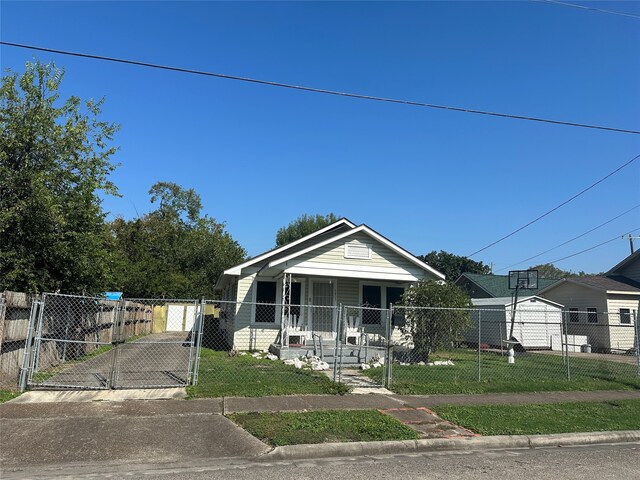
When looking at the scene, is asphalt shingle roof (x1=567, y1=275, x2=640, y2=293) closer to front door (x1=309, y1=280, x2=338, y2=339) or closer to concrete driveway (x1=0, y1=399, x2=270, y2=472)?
front door (x1=309, y1=280, x2=338, y2=339)

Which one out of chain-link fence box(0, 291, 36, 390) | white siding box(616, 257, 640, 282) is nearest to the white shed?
white siding box(616, 257, 640, 282)

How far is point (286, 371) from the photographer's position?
38.0ft

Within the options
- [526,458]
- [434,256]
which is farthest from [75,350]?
[434,256]

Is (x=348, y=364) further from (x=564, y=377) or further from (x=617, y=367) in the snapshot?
(x=617, y=367)

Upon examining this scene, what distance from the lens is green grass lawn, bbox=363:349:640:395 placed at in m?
10.3

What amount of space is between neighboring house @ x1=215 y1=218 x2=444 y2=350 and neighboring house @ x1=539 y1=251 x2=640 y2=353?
39.0 feet

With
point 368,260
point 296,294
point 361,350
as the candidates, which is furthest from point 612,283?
point 296,294

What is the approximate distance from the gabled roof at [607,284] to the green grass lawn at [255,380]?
2009 cm

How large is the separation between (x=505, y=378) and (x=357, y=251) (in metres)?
6.79

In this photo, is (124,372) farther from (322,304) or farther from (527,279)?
(527,279)

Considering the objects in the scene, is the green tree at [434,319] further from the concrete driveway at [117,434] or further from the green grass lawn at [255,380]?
the concrete driveway at [117,434]

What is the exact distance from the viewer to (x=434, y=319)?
1416 centimetres

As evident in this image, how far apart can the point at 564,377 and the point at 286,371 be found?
7363mm

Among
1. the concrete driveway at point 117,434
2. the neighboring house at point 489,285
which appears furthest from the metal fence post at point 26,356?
the neighboring house at point 489,285
